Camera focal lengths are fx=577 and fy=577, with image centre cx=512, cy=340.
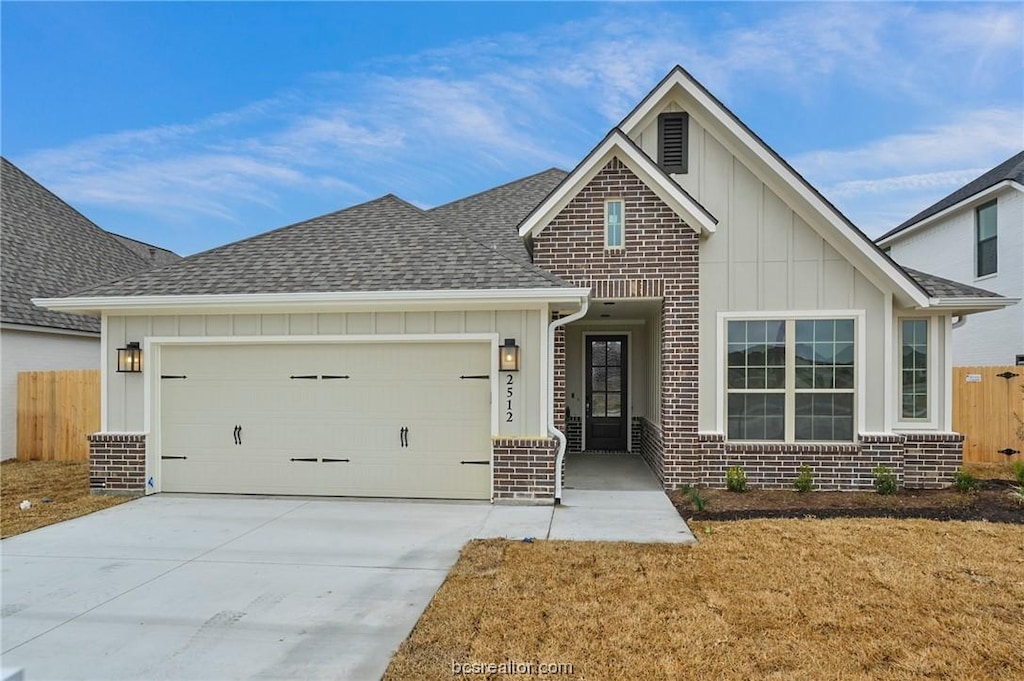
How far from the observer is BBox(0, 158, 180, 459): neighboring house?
11.5 metres

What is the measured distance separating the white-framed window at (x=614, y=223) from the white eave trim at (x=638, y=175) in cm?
48

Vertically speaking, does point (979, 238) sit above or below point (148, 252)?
below

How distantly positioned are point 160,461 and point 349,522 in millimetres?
3469

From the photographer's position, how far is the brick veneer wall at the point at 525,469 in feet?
24.5

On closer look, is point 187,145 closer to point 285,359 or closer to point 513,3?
point 513,3

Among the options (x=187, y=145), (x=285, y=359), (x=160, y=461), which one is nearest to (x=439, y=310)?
(x=285, y=359)

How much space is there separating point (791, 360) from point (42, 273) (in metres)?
15.6

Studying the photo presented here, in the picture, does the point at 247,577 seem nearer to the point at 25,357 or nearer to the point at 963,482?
Answer: the point at 963,482

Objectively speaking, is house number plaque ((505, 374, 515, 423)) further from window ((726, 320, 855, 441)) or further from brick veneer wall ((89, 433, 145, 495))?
brick veneer wall ((89, 433, 145, 495))

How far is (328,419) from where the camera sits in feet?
26.3

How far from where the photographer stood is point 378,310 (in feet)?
25.5

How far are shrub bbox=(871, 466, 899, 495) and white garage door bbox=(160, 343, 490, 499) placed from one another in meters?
5.52

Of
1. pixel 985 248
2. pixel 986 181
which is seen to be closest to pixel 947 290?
pixel 985 248

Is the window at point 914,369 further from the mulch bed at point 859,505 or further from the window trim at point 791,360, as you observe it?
the mulch bed at point 859,505
